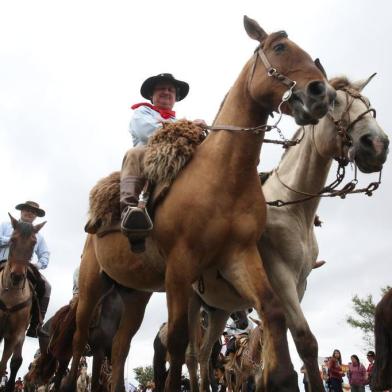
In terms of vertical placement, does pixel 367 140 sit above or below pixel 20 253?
below

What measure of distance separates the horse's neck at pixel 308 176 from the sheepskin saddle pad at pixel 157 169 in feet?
4.22

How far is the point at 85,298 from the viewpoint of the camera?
8.39 meters

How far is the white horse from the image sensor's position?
624cm

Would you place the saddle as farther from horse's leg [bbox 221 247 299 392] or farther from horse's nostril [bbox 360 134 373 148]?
horse's leg [bbox 221 247 299 392]

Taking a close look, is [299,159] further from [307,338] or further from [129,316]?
[129,316]

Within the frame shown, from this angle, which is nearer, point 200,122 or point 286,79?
point 286,79

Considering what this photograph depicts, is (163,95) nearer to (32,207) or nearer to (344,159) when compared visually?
(344,159)

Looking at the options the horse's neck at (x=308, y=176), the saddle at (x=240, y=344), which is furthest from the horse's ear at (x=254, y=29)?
the saddle at (x=240, y=344)

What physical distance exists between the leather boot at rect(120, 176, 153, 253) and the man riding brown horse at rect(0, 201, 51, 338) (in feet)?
26.2

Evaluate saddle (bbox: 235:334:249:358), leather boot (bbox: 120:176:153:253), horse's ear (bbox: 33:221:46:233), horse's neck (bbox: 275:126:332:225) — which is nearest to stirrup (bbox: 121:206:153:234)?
leather boot (bbox: 120:176:153:253)

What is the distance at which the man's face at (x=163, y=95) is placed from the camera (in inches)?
310

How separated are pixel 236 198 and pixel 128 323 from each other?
3.86 metres

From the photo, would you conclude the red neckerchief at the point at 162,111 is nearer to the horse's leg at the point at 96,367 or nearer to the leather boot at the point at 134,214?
the leather boot at the point at 134,214

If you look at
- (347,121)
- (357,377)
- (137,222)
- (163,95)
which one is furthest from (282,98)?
(357,377)
